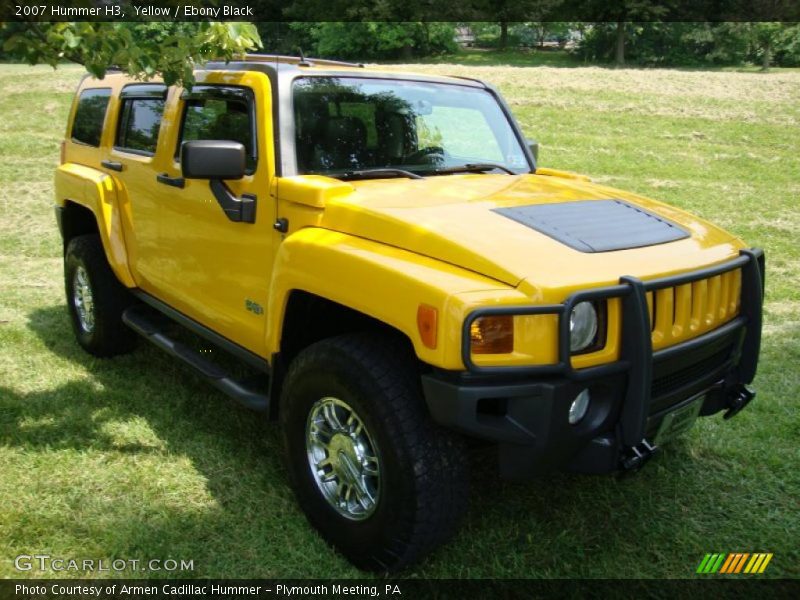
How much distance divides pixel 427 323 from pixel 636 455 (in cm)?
91

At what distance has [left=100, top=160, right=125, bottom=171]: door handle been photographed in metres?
4.70

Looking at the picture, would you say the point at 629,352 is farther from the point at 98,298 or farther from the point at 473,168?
the point at 98,298

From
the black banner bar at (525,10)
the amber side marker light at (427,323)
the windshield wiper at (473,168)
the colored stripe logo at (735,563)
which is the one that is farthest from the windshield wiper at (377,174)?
the black banner bar at (525,10)

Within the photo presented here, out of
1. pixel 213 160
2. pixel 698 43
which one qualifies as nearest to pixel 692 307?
pixel 213 160

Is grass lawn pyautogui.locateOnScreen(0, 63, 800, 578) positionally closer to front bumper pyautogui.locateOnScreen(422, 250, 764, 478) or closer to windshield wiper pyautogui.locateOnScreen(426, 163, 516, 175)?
front bumper pyautogui.locateOnScreen(422, 250, 764, 478)

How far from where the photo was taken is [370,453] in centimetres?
290

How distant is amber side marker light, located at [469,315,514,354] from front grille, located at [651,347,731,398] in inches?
26.6

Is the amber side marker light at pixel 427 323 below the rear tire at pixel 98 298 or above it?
above

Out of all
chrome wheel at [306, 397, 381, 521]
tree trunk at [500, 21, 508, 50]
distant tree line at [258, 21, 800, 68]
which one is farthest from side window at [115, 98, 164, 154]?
tree trunk at [500, 21, 508, 50]

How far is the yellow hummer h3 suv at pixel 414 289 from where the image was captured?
2.48 metres

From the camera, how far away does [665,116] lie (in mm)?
17453

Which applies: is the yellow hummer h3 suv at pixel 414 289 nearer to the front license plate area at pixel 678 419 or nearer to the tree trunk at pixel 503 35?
the front license plate area at pixel 678 419

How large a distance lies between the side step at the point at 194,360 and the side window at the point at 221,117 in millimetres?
1045

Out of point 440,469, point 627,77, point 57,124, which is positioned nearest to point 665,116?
point 627,77
